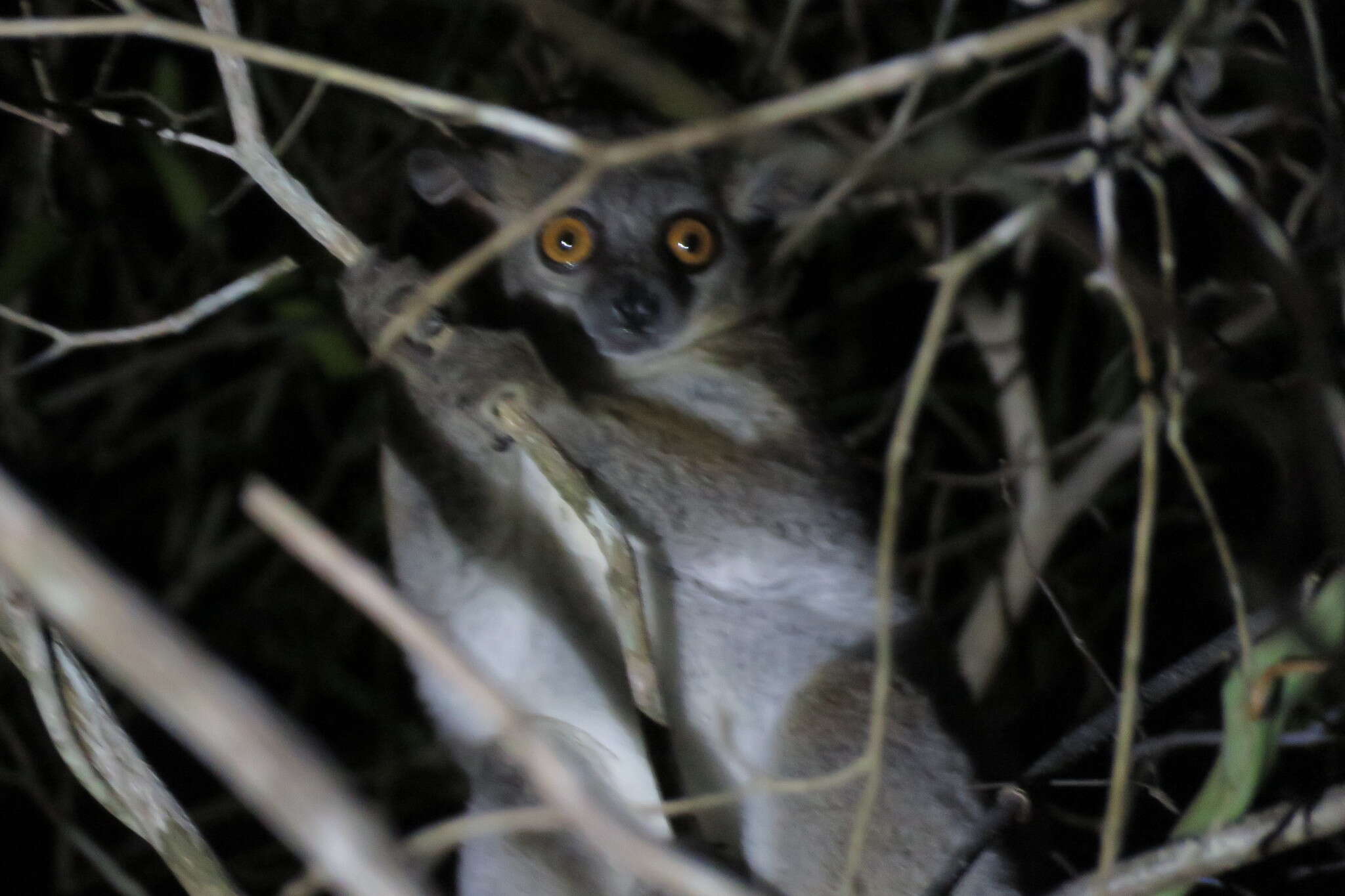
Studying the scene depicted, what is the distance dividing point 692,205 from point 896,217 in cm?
188

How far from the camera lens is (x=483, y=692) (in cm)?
107

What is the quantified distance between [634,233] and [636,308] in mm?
335

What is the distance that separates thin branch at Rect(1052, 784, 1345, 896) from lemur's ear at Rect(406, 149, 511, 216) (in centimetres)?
227

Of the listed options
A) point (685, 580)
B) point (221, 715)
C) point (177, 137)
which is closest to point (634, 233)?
point (685, 580)

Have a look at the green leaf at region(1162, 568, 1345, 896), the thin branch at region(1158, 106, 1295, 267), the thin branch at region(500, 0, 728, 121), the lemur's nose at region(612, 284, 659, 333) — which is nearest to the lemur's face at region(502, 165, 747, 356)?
the lemur's nose at region(612, 284, 659, 333)

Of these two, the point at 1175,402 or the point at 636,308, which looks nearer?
the point at 1175,402

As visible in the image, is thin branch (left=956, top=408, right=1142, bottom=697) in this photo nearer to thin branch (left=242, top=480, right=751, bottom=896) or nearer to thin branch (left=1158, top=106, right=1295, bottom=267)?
thin branch (left=1158, top=106, right=1295, bottom=267)

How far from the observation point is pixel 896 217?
Result: 514cm

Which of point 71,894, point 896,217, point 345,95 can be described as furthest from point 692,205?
point 71,894

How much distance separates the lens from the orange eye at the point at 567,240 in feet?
10.2

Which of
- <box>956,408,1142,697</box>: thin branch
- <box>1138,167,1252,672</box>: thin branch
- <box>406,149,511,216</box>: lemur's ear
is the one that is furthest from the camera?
<box>956,408,1142,697</box>: thin branch

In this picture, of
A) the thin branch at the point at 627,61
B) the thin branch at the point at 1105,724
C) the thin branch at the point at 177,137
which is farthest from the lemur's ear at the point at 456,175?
the thin branch at the point at 1105,724

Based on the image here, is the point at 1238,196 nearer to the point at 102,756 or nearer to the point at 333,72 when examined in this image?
the point at 333,72

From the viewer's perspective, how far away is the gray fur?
2.79 metres
